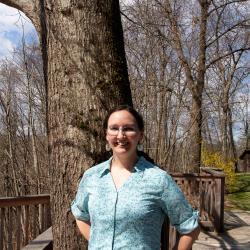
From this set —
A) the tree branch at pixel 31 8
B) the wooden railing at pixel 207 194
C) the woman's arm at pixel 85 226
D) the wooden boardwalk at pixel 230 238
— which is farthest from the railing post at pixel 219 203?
the woman's arm at pixel 85 226

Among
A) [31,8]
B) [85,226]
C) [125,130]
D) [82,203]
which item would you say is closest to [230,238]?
[31,8]

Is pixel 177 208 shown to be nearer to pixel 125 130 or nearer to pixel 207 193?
pixel 125 130

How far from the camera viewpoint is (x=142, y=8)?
10766 mm

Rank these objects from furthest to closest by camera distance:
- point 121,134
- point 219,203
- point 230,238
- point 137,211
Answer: point 219,203
point 230,238
point 121,134
point 137,211

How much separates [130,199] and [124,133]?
12.1 inches

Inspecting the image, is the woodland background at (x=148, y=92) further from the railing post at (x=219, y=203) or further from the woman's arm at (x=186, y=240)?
the woman's arm at (x=186, y=240)

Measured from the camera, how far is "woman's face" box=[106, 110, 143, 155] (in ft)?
6.75

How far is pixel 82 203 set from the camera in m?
2.18

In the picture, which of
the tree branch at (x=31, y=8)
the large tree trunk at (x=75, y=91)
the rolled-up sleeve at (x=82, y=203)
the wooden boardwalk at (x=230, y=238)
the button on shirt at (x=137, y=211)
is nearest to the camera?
the button on shirt at (x=137, y=211)

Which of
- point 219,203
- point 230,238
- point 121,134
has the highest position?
point 121,134

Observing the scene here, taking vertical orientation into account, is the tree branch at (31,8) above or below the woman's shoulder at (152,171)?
above

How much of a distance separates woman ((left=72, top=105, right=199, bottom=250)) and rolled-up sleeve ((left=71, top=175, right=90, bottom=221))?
1cm

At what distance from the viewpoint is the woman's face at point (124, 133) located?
2.06 metres

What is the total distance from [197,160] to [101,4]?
29.1ft
